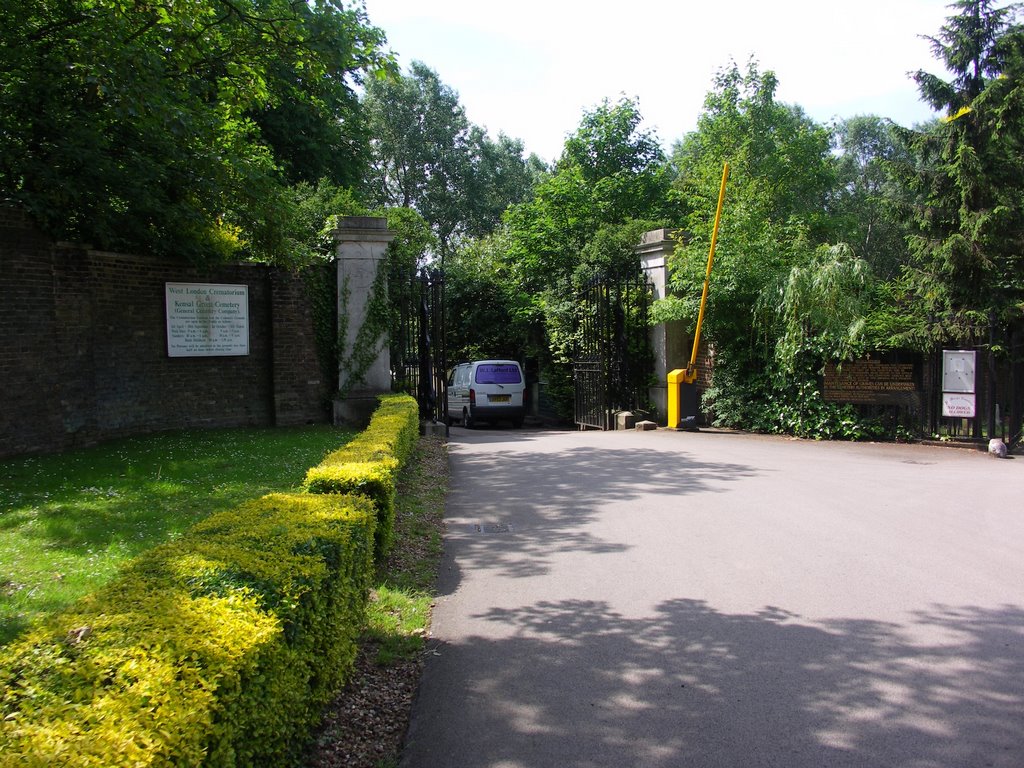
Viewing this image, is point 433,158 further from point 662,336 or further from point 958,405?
point 958,405

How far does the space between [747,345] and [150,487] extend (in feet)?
38.3

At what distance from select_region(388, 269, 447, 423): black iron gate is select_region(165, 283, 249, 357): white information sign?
9.31 feet

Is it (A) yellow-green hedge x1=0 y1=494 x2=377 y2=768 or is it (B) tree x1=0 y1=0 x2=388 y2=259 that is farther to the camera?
(B) tree x1=0 y1=0 x2=388 y2=259

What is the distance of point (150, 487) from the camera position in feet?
25.3

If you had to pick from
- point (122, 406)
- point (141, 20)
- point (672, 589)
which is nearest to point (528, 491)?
point (672, 589)

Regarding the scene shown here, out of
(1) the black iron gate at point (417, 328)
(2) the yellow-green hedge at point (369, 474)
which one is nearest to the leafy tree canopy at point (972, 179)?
(1) the black iron gate at point (417, 328)

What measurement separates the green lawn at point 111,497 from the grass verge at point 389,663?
5.44 ft

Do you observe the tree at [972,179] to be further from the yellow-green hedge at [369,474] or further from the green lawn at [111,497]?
the green lawn at [111,497]

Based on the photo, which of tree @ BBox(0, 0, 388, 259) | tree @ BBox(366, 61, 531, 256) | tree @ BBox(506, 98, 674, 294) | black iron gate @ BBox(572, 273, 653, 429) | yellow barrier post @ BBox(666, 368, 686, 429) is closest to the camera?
tree @ BBox(0, 0, 388, 259)

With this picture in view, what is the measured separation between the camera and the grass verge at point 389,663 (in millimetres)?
3477

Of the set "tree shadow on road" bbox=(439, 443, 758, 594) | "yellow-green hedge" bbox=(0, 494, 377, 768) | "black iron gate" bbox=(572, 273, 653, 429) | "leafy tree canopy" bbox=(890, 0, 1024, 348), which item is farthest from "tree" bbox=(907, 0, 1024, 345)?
"yellow-green hedge" bbox=(0, 494, 377, 768)

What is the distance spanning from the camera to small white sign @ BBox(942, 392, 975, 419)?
12711mm

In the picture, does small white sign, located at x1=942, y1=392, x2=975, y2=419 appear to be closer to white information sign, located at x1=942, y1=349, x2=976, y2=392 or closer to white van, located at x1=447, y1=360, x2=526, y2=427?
white information sign, located at x1=942, y1=349, x2=976, y2=392

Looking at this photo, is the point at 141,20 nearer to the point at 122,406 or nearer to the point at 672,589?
the point at 122,406
